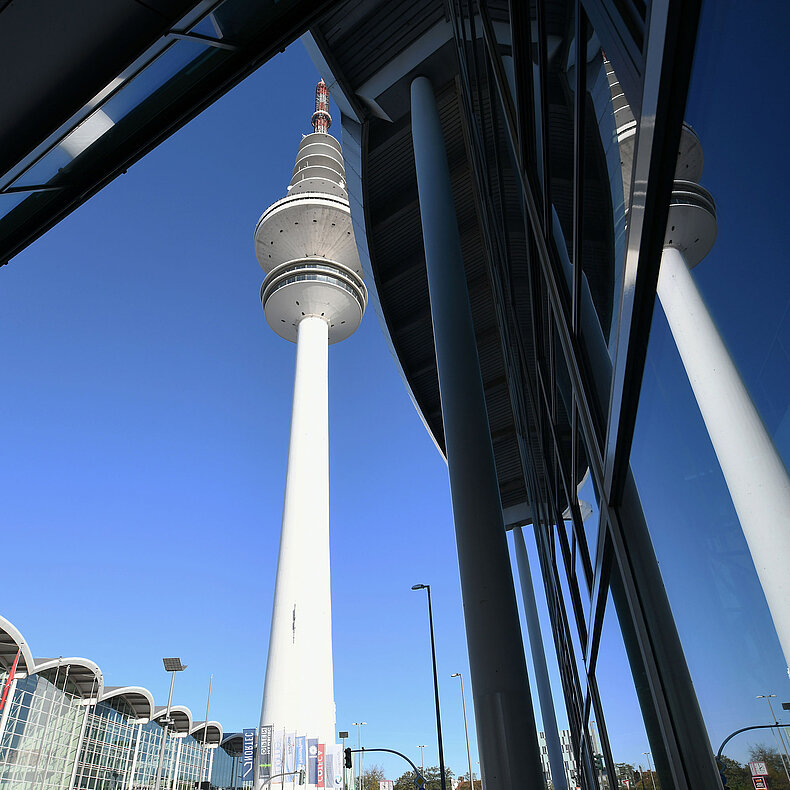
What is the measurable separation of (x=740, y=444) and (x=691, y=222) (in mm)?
473

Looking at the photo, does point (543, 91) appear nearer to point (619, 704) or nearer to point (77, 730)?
point (619, 704)

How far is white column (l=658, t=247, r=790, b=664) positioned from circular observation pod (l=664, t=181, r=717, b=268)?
4cm

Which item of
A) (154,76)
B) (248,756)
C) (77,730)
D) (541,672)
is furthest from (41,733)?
(154,76)

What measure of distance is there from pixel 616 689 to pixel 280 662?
120 feet

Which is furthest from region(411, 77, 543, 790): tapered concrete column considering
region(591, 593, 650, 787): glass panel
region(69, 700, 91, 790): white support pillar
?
region(69, 700, 91, 790): white support pillar

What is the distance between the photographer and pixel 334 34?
11.8 m

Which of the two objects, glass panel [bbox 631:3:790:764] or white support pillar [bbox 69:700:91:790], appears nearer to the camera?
glass panel [bbox 631:3:790:764]

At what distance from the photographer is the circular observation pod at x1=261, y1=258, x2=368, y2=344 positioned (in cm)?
5372

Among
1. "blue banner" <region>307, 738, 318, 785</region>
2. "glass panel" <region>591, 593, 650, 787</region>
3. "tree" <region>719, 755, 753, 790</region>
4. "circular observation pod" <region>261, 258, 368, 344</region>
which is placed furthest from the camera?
"circular observation pod" <region>261, 258, 368, 344</region>

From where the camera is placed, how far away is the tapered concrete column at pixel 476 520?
696 cm

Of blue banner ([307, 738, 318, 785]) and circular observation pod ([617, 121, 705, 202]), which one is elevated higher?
blue banner ([307, 738, 318, 785])

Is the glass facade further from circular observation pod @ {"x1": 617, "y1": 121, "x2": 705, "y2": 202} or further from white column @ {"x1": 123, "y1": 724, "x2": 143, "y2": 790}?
circular observation pod @ {"x1": 617, "y1": 121, "x2": 705, "y2": 202}

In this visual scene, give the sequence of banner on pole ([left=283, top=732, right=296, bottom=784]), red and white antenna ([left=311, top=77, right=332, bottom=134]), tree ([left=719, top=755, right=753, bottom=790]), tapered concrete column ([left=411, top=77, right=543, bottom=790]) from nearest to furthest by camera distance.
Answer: tree ([left=719, top=755, right=753, bottom=790]), tapered concrete column ([left=411, top=77, right=543, bottom=790]), banner on pole ([left=283, top=732, right=296, bottom=784]), red and white antenna ([left=311, top=77, right=332, bottom=134])

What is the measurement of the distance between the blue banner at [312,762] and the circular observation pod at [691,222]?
39362 mm
